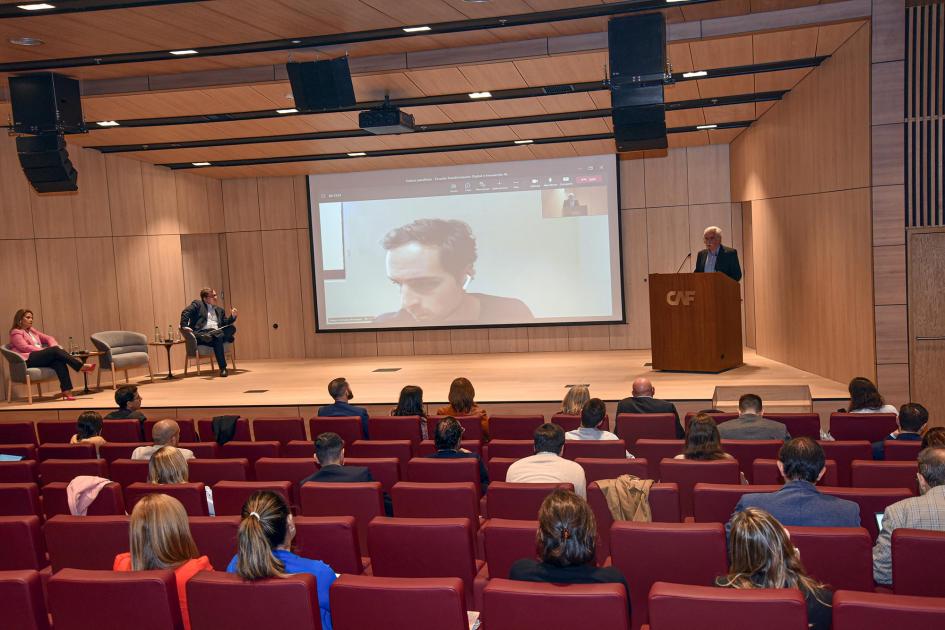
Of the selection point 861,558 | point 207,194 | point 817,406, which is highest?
point 207,194

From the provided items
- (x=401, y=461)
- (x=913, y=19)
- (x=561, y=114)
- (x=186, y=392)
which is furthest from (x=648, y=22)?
(x=186, y=392)

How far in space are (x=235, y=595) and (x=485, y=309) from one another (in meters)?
11.9

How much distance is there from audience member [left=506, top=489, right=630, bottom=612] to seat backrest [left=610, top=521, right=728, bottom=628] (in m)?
A: 0.33

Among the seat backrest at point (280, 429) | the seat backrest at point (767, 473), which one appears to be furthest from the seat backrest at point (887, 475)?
the seat backrest at point (280, 429)

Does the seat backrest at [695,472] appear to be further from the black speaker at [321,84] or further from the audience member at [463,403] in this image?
the black speaker at [321,84]

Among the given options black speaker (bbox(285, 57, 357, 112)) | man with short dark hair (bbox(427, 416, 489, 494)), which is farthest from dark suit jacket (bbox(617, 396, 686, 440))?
black speaker (bbox(285, 57, 357, 112))

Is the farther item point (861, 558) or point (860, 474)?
point (860, 474)

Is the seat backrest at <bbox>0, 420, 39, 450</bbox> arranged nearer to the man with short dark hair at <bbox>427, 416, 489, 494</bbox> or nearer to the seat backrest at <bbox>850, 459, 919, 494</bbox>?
the man with short dark hair at <bbox>427, 416, 489, 494</bbox>

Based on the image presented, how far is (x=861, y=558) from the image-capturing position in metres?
2.83

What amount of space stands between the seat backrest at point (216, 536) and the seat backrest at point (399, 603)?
38.8 inches

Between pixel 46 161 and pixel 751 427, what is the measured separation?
7534mm

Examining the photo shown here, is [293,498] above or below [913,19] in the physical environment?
below

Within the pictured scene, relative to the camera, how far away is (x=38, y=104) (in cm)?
856

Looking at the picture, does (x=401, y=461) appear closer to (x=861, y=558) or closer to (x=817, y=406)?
(x=861, y=558)
